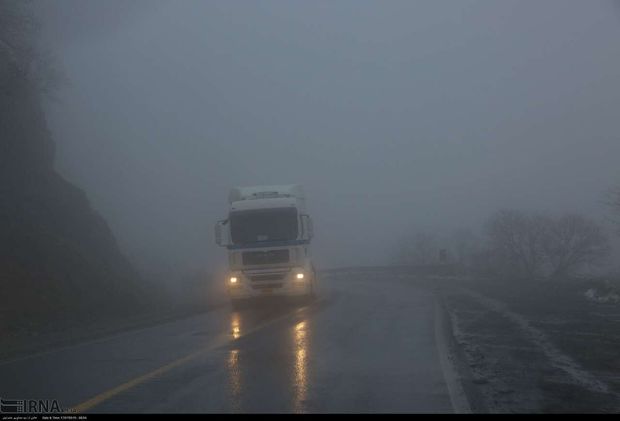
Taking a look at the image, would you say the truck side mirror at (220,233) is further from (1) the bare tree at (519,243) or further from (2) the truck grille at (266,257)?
(1) the bare tree at (519,243)

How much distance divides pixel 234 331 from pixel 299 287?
8.15 meters

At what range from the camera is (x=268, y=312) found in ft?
82.9

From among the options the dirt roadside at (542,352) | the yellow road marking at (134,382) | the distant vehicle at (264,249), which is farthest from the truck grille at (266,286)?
the yellow road marking at (134,382)

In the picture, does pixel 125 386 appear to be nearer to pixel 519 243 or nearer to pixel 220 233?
pixel 220 233

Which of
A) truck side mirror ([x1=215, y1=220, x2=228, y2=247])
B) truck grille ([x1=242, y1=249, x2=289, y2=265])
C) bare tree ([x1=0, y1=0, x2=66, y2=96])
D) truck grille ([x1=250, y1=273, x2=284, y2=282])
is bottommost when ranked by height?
truck grille ([x1=250, y1=273, x2=284, y2=282])

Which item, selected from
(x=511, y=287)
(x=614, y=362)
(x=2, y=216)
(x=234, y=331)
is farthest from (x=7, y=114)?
(x=614, y=362)

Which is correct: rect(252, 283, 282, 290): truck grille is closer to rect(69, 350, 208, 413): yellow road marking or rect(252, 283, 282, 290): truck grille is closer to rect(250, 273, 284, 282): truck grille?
rect(250, 273, 284, 282): truck grille

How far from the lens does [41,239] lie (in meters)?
28.4

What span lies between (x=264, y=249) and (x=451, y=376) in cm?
1561

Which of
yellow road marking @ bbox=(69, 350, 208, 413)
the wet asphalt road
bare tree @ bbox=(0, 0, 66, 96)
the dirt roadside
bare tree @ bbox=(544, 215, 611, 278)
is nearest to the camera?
yellow road marking @ bbox=(69, 350, 208, 413)

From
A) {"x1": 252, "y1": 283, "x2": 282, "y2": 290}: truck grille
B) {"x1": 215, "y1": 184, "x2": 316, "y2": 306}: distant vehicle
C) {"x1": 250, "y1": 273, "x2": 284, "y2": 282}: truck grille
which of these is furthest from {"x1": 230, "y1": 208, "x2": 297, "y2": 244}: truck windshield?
{"x1": 252, "y1": 283, "x2": 282, "y2": 290}: truck grille

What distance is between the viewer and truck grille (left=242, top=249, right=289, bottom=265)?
1047 inches

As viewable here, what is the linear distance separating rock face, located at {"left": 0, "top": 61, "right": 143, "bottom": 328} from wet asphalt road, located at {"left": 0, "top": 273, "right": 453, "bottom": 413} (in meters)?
6.27
